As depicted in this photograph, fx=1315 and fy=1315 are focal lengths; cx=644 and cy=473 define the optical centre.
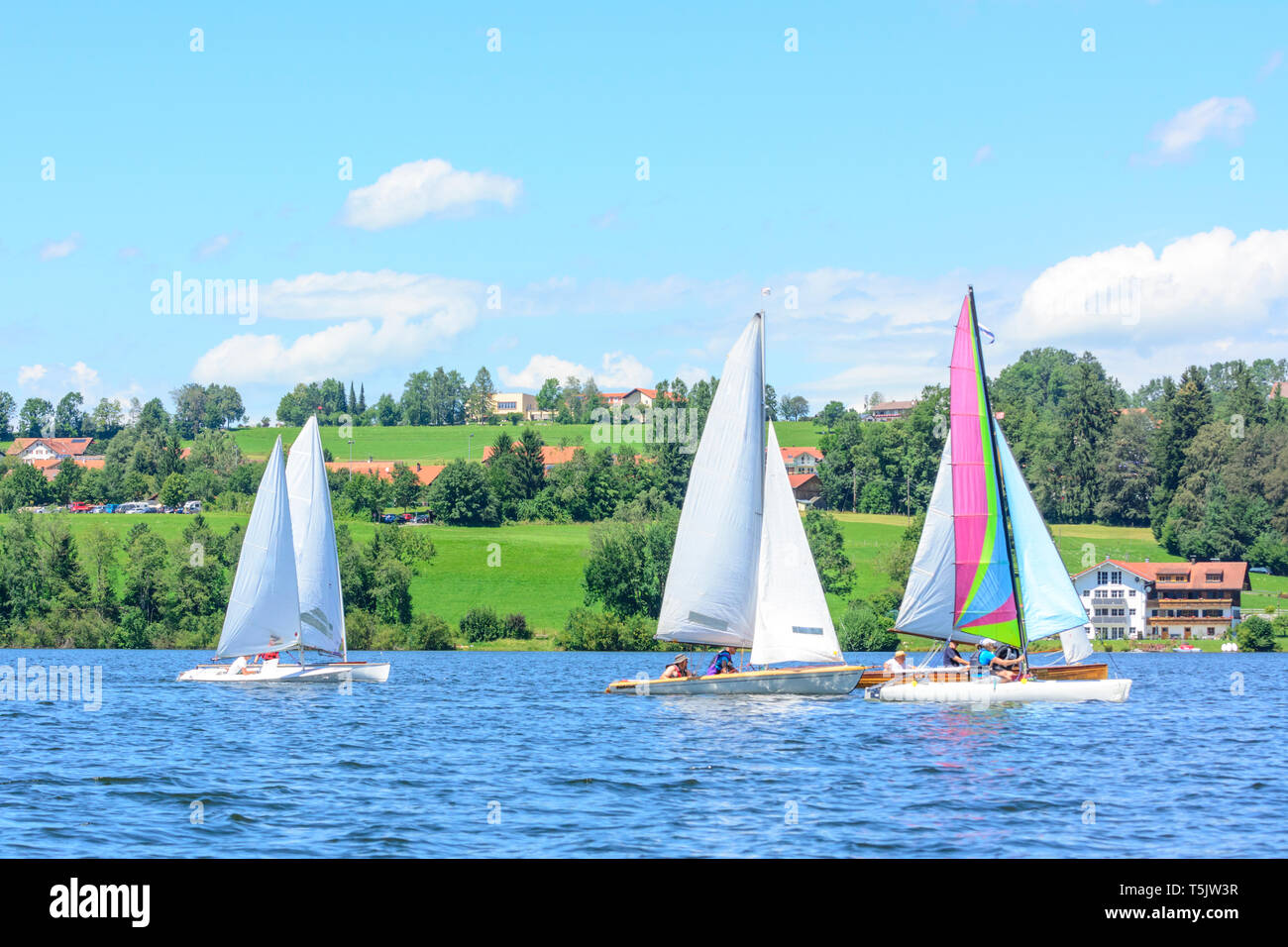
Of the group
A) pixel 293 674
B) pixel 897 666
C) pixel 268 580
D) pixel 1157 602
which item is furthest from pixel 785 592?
pixel 1157 602

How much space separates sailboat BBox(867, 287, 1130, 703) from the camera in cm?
5028

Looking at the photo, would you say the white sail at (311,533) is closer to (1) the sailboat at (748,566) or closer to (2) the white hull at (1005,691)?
(1) the sailboat at (748,566)

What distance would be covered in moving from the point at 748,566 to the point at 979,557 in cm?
960

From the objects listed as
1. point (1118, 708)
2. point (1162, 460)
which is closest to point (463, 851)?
point (1118, 708)

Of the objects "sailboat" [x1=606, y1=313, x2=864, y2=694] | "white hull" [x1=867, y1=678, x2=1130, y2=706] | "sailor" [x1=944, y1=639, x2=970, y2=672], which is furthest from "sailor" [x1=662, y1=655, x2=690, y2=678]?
"sailor" [x1=944, y1=639, x2=970, y2=672]

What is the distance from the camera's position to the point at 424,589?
13025 centimetres

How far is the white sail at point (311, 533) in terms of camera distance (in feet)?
198

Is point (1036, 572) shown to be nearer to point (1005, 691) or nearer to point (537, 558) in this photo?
point (1005, 691)

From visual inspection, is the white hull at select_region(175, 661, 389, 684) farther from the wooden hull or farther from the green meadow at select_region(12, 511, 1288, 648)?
the green meadow at select_region(12, 511, 1288, 648)

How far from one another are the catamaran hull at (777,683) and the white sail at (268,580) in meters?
19.7

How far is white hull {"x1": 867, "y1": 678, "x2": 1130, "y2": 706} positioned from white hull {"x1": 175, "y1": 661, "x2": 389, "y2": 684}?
2571 centimetres

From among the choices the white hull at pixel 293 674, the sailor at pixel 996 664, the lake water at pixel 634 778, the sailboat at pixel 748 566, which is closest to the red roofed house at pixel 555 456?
the white hull at pixel 293 674

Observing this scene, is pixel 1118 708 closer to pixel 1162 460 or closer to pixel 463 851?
pixel 463 851
